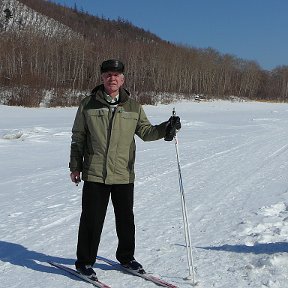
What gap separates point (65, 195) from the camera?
7684 millimetres

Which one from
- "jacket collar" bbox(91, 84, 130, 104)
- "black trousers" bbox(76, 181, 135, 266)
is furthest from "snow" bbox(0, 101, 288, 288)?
"jacket collar" bbox(91, 84, 130, 104)

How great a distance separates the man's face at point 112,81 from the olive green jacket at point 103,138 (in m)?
0.08

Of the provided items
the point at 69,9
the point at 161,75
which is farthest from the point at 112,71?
the point at 69,9

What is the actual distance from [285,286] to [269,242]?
1.22 m

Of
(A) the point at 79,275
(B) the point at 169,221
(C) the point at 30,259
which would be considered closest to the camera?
(A) the point at 79,275

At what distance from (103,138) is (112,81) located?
1.65 ft

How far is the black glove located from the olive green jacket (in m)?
0.06

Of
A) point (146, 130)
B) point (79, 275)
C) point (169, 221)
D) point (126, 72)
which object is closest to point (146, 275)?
point (79, 275)

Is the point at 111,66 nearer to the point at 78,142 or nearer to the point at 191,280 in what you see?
the point at 78,142

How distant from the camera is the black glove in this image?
4.01m

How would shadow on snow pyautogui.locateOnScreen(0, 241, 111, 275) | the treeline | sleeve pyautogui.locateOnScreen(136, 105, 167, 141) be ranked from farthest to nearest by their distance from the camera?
the treeline < shadow on snow pyautogui.locateOnScreen(0, 241, 111, 275) < sleeve pyautogui.locateOnScreen(136, 105, 167, 141)

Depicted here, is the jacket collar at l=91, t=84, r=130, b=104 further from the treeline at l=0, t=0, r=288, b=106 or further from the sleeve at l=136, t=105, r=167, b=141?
the treeline at l=0, t=0, r=288, b=106

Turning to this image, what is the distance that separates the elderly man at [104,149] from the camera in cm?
394

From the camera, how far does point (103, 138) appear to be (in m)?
3.96
